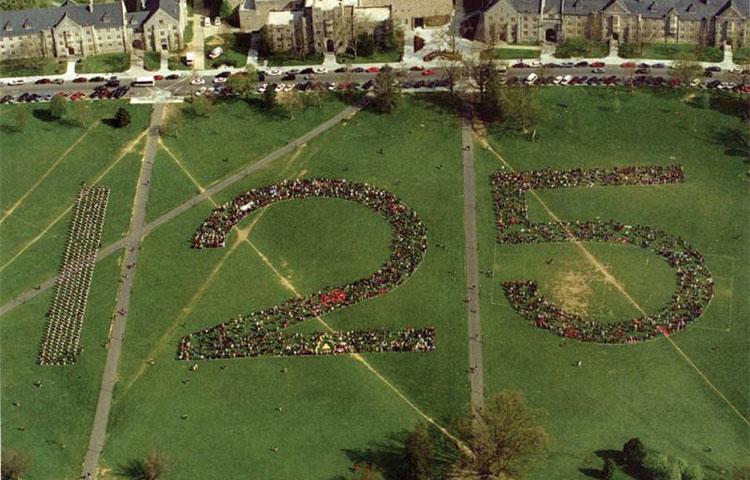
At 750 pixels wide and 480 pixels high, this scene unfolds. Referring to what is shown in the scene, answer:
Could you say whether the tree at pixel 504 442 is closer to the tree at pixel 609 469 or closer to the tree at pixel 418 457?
the tree at pixel 418 457

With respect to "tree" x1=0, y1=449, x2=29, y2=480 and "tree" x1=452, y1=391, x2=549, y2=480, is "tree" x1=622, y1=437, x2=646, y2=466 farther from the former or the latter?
"tree" x1=0, y1=449, x2=29, y2=480

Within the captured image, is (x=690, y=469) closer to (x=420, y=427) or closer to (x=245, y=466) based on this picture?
(x=420, y=427)

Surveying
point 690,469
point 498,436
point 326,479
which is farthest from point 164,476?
point 690,469

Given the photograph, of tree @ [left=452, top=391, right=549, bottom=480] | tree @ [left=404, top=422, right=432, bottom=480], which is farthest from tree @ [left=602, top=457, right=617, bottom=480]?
tree @ [left=404, top=422, right=432, bottom=480]

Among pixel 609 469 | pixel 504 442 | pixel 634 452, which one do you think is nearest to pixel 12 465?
pixel 504 442

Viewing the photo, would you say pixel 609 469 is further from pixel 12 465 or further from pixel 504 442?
pixel 12 465
